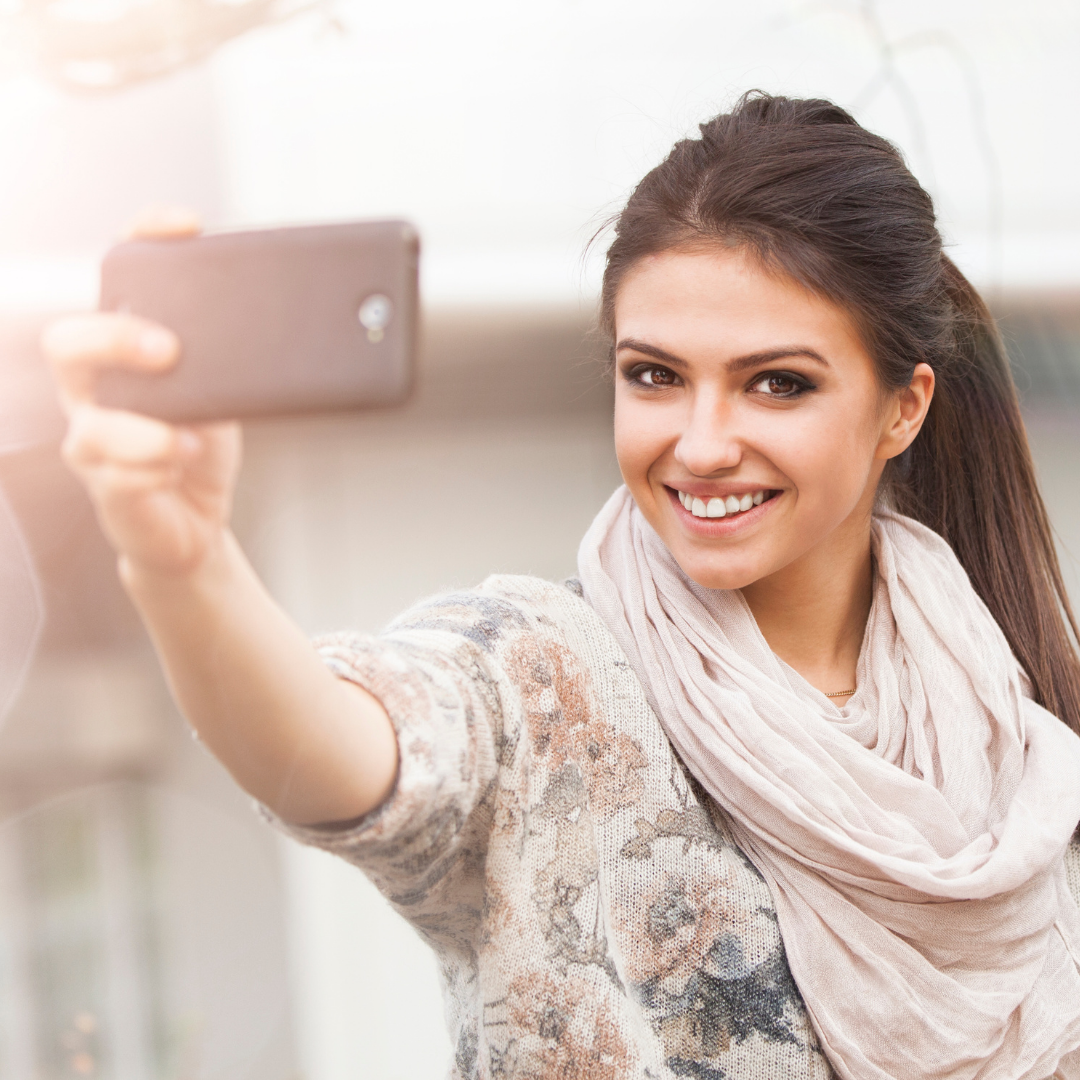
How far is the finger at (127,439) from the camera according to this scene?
29 centimetres

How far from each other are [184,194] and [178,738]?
23cm

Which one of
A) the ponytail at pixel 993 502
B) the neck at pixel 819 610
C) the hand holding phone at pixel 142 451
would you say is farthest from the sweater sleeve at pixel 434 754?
the ponytail at pixel 993 502

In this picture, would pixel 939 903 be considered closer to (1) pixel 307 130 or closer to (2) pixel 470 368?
(2) pixel 470 368

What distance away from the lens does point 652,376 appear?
0.62m

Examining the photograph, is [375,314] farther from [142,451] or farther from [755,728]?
[755,728]

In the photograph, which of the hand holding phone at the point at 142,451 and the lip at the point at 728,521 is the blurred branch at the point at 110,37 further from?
the lip at the point at 728,521

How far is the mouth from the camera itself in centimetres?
61

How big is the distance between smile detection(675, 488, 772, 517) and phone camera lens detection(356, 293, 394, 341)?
1.14 ft

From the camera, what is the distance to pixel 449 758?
1.41ft

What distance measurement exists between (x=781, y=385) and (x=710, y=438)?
0.06m

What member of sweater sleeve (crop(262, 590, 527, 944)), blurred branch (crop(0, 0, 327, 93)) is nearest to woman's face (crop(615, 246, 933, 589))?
sweater sleeve (crop(262, 590, 527, 944))

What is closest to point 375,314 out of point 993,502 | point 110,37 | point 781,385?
point 110,37

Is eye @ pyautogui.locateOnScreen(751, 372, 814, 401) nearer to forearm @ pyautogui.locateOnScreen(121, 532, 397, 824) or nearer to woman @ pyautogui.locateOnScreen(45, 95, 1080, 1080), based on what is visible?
woman @ pyautogui.locateOnScreen(45, 95, 1080, 1080)

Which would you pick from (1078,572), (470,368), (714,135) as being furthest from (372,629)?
(1078,572)
